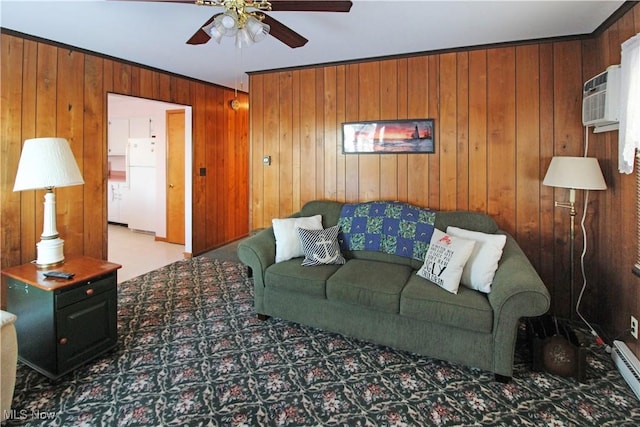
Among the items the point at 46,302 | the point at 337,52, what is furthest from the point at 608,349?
the point at 46,302

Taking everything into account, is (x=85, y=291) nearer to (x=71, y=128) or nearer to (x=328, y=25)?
(x=71, y=128)

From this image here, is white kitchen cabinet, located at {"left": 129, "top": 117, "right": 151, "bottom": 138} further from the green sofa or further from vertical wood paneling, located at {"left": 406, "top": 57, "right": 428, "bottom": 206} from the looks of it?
vertical wood paneling, located at {"left": 406, "top": 57, "right": 428, "bottom": 206}

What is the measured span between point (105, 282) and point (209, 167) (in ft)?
9.59

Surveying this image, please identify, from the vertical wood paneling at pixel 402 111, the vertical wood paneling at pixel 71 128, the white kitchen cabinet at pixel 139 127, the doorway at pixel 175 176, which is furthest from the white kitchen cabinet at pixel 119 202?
the vertical wood paneling at pixel 402 111

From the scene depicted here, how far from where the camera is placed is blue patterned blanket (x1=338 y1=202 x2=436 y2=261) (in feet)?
9.96

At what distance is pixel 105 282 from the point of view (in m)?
2.43

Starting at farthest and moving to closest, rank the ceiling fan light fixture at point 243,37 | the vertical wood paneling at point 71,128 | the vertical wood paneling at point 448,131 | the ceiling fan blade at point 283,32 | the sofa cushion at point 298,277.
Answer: the vertical wood paneling at point 448,131 → the vertical wood paneling at point 71,128 → the sofa cushion at point 298,277 → the ceiling fan blade at point 283,32 → the ceiling fan light fixture at point 243,37

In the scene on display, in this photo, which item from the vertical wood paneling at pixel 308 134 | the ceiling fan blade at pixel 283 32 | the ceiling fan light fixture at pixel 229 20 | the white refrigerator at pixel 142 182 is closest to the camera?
the ceiling fan light fixture at pixel 229 20

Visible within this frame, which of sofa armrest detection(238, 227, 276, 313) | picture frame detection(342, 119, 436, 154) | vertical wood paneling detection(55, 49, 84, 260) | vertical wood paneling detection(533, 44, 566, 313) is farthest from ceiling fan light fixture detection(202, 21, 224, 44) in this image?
vertical wood paneling detection(533, 44, 566, 313)

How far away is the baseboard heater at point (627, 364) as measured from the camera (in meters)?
2.09

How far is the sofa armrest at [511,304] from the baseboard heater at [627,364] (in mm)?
706

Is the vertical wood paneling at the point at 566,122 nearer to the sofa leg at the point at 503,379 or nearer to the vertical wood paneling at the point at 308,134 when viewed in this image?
the sofa leg at the point at 503,379

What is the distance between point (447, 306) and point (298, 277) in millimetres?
1099

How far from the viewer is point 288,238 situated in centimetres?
311
